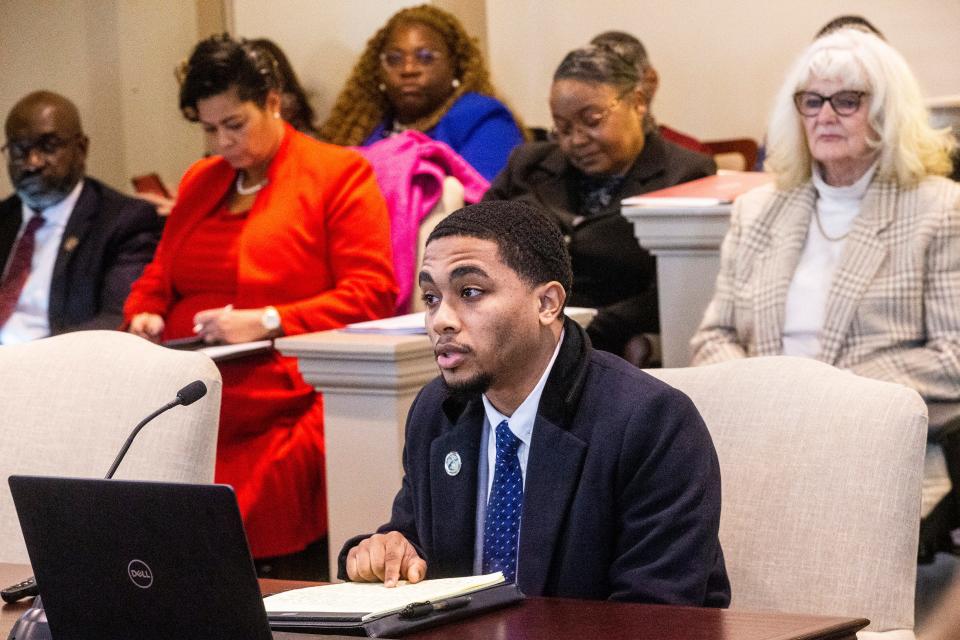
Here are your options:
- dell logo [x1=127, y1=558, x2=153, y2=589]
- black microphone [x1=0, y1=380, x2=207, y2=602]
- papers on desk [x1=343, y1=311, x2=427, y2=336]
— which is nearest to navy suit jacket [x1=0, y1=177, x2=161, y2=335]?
papers on desk [x1=343, y1=311, x2=427, y2=336]

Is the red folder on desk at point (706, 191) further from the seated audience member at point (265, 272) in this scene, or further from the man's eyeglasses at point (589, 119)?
the seated audience member at point (265, 272)

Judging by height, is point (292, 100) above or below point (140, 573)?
above

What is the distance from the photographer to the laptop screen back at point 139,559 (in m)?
1.41

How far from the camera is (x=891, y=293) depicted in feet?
9.73

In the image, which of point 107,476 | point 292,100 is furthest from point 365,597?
point 292,100

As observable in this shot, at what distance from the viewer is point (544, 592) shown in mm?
1806

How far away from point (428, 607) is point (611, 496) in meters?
0.35

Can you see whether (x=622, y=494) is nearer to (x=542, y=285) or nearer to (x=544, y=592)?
(x=544, y=592)

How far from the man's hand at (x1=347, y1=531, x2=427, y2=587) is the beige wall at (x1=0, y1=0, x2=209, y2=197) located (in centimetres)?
456

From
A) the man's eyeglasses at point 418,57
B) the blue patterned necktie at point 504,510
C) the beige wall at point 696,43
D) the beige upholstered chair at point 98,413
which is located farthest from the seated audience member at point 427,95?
the blue patterned necktie at point 504,510

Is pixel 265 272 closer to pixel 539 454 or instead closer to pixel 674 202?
pixel 674 202

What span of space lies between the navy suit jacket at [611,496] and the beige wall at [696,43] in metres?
4.25

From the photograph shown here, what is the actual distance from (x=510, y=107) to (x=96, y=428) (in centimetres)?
288

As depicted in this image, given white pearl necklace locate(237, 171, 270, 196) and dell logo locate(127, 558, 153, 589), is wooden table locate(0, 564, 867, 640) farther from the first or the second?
white pearl necklace locate(237, 171, 270, 196)
